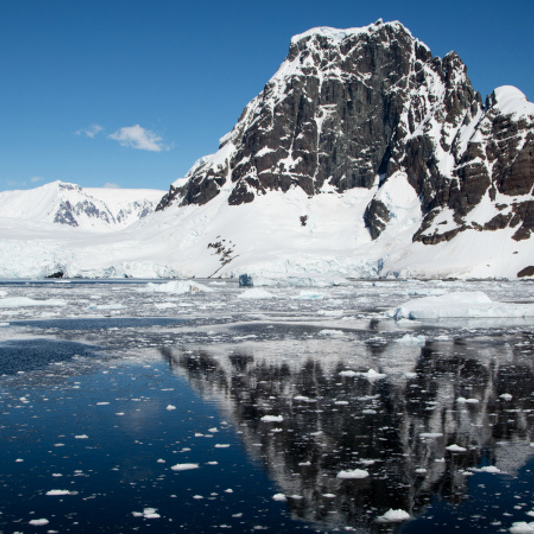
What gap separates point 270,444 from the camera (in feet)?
→ 34.8

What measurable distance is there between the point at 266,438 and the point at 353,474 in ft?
7.80

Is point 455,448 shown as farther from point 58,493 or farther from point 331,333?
point 331,333

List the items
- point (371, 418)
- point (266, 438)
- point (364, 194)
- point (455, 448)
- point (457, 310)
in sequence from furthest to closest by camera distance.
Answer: point (364, 194) → point (457, 310) → point (371, 418) → point (266, 438) → point (455, 448)

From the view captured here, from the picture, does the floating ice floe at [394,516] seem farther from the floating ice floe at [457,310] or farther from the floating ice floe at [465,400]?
the floating ice floe at [457,310]

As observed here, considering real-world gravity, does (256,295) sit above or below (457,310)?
below

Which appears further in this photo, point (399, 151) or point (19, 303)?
point (399, 151)

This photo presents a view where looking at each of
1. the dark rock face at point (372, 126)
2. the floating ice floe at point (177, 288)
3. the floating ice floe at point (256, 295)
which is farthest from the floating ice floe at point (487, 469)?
the dark rock face at point (372, 126)

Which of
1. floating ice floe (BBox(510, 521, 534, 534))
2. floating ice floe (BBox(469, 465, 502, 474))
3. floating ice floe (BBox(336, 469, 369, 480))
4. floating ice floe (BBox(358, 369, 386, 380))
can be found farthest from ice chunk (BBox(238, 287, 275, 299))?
floating ice floe (BBox(510, 521, 534, 534))

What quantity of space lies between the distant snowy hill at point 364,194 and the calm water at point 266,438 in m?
101

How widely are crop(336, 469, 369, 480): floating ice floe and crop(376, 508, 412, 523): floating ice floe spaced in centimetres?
124

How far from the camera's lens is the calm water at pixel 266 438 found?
25.4 ft

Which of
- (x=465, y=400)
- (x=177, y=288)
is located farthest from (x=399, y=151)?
(x=465, y=400)

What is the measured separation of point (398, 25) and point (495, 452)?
209 meters

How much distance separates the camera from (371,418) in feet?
40.3
